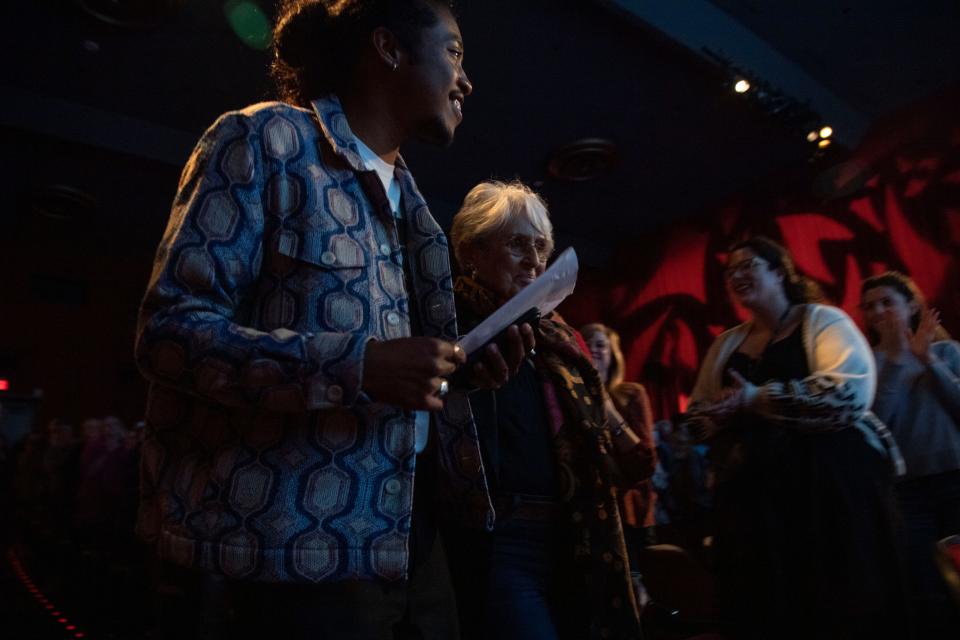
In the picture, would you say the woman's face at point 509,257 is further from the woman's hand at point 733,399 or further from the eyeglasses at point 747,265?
the eyeglasses at point 747,265

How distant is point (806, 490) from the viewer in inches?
78.1

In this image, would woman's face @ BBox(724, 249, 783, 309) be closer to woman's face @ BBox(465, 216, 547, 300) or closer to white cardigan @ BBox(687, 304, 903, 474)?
white cardigan @ BBox(687, 304, 903, 474)

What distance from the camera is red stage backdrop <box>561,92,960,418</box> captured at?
5836mm

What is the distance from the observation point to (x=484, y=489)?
981 mm

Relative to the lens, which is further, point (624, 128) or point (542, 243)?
point (624, 128)

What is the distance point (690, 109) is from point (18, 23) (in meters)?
5.35

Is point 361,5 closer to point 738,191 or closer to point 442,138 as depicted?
point 442,138

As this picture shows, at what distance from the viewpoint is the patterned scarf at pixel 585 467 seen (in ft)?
4.82

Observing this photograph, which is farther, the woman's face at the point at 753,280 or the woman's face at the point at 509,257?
the woman's face at the point at 753,280

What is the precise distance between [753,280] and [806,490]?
75 centimetres

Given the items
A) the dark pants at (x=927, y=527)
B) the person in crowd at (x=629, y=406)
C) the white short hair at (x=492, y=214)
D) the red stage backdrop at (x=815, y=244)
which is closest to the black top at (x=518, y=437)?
the white short hair at (x=492, y=214)

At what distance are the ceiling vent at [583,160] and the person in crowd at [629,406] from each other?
3.14 meters

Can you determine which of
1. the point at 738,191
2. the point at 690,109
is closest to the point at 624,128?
the point at 690,109

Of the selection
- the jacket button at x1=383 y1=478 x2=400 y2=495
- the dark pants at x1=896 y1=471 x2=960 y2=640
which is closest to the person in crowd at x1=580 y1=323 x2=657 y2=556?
the dark pants at x1=896 y1=471 x2=960 y2=640
